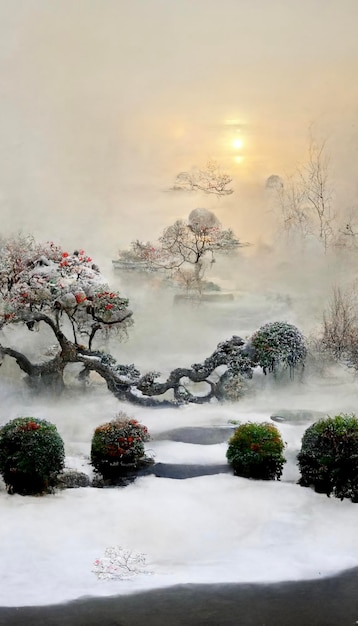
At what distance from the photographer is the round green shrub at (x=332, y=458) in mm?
10195

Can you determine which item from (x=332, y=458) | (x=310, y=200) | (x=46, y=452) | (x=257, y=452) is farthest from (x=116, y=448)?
(x=310, y=200)

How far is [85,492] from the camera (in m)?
10.4

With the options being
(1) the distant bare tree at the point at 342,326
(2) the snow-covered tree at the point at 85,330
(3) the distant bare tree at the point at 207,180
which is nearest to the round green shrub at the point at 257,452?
(2) the snow-covered tree at the point at 85,330

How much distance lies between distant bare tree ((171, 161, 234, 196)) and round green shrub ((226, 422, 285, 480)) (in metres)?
3.64

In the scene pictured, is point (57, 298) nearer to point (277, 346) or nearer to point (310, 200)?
point (277, 346)

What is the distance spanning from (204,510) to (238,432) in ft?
4.15

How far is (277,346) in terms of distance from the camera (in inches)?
467

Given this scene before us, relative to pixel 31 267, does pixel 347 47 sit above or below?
above

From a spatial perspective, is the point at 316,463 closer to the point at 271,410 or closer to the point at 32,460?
the point at 271,410

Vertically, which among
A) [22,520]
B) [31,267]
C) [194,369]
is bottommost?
[22,520]

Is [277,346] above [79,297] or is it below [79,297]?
below

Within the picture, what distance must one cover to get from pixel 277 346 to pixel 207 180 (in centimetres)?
275

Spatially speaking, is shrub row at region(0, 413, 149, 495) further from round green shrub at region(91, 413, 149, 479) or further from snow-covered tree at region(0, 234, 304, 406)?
snow-covered tree at region(0, 234, 304, 406)

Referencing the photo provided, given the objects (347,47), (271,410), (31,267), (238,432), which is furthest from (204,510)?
(347,47)
